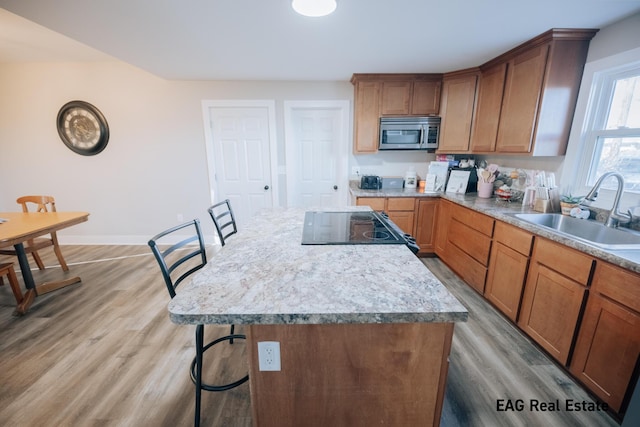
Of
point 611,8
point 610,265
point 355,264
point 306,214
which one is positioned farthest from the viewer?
point 306,214

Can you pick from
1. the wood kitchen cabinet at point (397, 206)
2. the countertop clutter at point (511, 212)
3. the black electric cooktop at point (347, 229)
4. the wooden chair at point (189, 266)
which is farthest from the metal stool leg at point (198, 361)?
the wood kitchen cabinet at point (397, 206)

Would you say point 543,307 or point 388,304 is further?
point 543,307

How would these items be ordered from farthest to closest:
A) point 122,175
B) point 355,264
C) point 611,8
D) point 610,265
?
1. point 122,175
2. point 611,8
3. point 610,265
4. point 355,264

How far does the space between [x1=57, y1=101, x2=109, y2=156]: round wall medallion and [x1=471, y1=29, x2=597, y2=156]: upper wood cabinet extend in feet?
15.9

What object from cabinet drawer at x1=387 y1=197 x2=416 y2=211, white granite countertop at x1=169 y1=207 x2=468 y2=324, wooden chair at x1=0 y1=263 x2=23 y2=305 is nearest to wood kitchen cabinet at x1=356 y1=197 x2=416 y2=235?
cabinet drawer at x1=387 y1=197 x2=416 y2=211

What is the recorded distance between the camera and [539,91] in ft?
6.79

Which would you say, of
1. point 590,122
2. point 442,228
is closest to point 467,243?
point 442,228

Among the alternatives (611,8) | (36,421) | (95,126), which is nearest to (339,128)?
(611,8)

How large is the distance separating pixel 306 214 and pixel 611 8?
2.44 m

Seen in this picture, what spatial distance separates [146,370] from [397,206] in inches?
109

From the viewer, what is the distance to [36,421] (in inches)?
51.5

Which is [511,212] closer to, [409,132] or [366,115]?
[409,132]

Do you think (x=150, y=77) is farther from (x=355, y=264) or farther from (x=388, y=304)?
(x=388, y=304)

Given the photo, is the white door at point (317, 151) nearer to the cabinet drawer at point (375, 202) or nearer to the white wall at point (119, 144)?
the white wall at point (119, 144)
